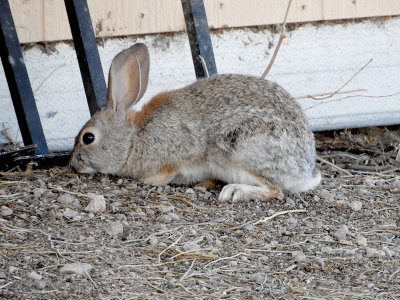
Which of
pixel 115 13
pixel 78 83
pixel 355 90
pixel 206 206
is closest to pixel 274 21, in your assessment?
pixel 355 90

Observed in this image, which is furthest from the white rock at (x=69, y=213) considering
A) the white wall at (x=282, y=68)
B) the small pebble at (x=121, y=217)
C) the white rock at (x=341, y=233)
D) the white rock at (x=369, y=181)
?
the white rock at (x=369, y=181)

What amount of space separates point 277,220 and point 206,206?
1.43 feet

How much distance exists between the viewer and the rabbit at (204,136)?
4.48 metres

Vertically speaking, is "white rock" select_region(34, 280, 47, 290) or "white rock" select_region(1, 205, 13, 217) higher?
"white rock" select_region(1, 205, 13, 217)

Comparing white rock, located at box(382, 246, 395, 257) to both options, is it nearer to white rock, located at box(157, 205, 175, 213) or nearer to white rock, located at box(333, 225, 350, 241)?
white rock, located at box(333, 225, 350, 241)

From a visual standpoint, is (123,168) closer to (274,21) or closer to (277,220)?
(277,220)

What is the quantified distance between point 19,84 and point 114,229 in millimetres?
1574

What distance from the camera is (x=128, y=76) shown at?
4660 mm

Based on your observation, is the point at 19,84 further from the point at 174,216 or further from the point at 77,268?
the point at 77,268

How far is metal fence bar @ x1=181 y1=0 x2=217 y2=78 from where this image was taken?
513cm

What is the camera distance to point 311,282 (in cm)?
340

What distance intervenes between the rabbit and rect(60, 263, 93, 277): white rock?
135 centimetres

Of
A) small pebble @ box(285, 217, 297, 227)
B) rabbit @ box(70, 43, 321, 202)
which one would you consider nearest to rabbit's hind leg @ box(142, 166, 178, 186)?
rabbit @ box(70, 43, 321, 202)

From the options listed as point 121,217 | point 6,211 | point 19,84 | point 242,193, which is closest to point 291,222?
point 242,193
